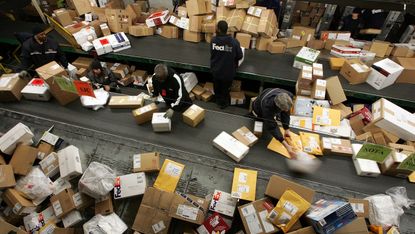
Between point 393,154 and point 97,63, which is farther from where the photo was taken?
point 97,63

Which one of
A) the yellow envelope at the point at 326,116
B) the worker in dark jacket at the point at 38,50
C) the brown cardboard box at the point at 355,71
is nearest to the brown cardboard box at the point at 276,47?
the brown cardboard box at the point at 355,71

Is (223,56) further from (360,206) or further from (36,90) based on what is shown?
(36,90)

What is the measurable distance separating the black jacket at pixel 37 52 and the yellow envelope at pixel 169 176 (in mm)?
2653

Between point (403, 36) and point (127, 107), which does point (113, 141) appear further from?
point (403, 36)

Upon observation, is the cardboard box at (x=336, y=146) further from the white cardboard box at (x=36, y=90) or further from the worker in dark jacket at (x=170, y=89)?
the white cardboard box at (x=36, y=90)

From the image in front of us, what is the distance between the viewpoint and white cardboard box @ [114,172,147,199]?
2.65 m

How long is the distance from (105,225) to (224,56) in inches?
102

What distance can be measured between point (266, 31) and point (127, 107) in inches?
103

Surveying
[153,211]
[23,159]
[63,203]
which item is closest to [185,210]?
[153,211]

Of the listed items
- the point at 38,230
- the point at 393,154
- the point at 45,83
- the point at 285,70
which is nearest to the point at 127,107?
the point at 45,83

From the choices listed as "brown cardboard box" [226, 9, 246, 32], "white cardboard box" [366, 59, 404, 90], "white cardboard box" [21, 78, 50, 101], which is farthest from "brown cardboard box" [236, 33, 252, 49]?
"white cardboard box" [21, 78, 50, 101]

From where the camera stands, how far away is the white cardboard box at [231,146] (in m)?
2.89

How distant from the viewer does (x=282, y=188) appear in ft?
Result: 8.21

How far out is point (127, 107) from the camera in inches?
137
